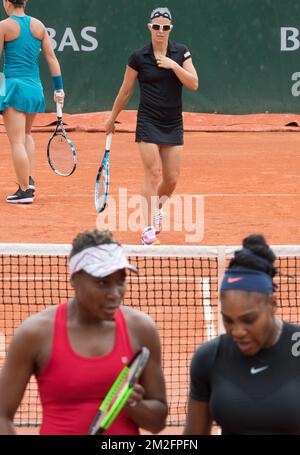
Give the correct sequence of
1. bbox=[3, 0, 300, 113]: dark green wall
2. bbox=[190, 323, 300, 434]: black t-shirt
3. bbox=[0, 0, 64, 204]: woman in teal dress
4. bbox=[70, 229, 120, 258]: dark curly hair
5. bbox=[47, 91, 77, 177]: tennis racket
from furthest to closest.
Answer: bbox=[3, 0, 300, 113]: dark green wall < bbox=[47, 91, 77, 177]: tennis racket < bbox=[0, 0, 64, 204]: woman in teal dress < bbox=[70, 229, 120, 258]: dark curly hair < bbox=[190, 323, 300, 434]: black t-shirt

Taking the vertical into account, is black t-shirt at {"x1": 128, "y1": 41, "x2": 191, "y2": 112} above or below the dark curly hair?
above

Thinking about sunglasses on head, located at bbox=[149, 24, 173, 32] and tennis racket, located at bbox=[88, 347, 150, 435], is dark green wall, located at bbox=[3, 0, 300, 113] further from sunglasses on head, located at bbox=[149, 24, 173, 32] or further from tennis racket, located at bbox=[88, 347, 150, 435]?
tennis racket, located at bbox=[88, 347, 150, 435]

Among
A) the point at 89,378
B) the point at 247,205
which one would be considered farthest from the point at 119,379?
the point at 247,205

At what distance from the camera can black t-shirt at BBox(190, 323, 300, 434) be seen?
3969 mm

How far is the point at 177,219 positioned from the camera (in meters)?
11.8

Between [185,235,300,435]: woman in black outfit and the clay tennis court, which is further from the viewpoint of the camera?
the clay tennis court

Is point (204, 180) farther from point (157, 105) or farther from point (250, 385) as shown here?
point (250, 385)

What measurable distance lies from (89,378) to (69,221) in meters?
7.48

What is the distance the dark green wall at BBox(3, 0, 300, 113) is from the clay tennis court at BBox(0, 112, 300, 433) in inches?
14.7

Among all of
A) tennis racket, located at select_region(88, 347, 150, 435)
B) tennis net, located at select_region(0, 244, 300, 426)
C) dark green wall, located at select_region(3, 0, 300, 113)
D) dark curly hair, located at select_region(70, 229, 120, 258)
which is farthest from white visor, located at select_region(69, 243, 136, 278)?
dark green wall, located at select_region(3, 0, 300, 113)

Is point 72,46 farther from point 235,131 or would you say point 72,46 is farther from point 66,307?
point 66,307

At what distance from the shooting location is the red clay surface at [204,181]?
11133 millimetres

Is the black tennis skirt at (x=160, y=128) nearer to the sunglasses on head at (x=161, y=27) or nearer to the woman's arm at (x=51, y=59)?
the sunglasses on head at (x=161, y=27)

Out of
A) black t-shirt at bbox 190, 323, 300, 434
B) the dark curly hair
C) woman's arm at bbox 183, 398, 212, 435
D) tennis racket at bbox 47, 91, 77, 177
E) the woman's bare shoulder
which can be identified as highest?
tennis racket at bbox 47, 91, 77, 177
